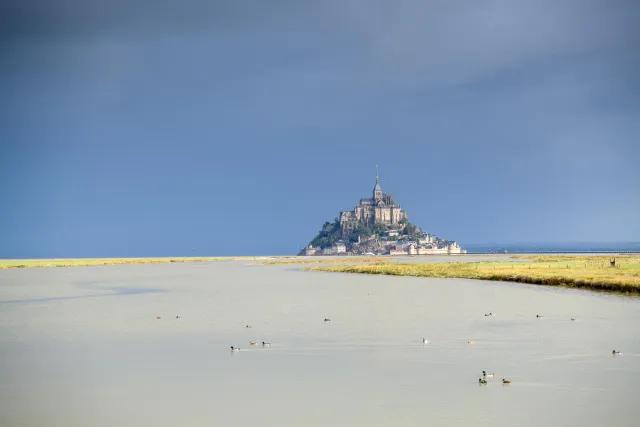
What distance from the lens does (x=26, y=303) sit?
38.4m

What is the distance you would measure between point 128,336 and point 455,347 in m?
12.0

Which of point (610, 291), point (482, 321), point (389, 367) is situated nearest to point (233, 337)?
point (389, 367)

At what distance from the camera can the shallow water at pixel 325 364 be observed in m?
13.6

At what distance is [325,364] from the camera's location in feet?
60.8

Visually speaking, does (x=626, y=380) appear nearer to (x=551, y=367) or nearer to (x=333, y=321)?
(x=551, y=367)

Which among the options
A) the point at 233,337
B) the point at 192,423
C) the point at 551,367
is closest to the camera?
the point at 192,423

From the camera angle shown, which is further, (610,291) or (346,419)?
(610,291)

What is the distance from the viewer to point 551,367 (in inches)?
691

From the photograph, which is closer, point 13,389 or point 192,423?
point 192,423

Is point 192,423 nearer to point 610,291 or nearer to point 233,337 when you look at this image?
point 233,337

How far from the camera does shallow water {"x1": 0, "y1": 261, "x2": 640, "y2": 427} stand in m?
13.6

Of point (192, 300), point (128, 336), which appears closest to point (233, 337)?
point (128, 336)

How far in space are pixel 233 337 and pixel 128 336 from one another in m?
4.07

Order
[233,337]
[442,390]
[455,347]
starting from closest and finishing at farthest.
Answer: [442,390], [455,347], [233,337]
